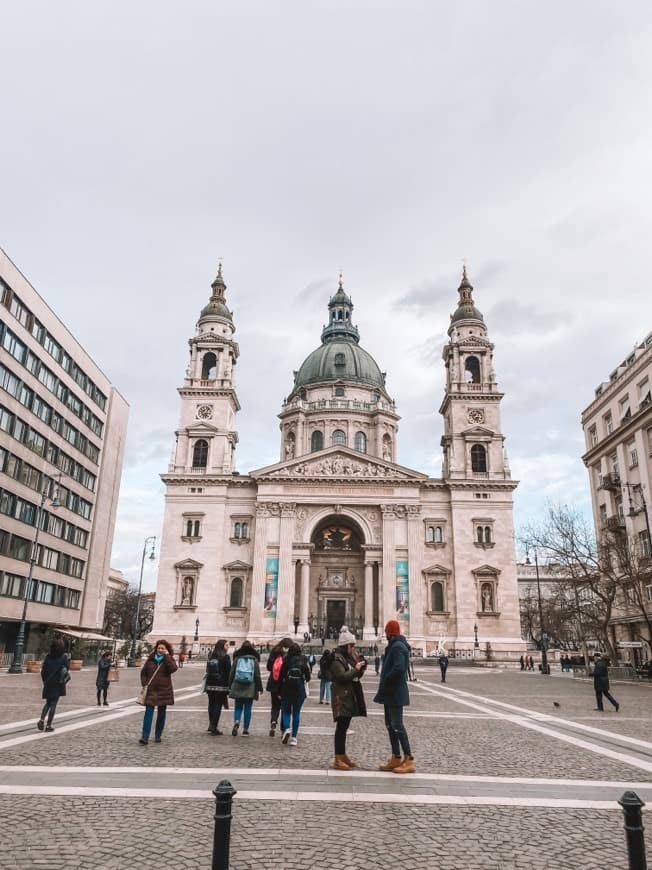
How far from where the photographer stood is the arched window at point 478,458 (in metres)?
61.5

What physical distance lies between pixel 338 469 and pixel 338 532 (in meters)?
6.71

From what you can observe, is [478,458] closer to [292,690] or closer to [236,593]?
[236,593]

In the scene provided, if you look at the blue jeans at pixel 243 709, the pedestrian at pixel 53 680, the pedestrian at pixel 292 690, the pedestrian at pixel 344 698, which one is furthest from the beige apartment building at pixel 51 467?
the pedestrian at pixel 344 698

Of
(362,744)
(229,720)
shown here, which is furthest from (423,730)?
(229,720)

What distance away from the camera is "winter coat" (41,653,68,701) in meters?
11.5

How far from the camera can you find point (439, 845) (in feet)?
Answer: 18.2

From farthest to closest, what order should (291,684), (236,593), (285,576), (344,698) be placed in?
(236,593), (285,576), (291,684), (344,698)

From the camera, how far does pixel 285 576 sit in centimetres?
5634

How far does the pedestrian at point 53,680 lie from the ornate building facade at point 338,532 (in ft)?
143

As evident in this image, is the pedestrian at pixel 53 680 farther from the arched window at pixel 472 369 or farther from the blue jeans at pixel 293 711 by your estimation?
the arched window at pixel 472 369

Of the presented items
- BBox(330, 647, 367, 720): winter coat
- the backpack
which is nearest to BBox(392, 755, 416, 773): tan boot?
BBox(330, 647, 367, 720): winter coat

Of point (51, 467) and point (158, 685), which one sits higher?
point (51, 467)

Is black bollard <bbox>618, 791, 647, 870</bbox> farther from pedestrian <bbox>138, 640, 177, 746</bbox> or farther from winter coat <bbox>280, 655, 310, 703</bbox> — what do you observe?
pedestrian <bbox>138, 640, 177, 746</bbox>

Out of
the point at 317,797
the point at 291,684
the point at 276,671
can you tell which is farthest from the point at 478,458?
the point at 317,797
